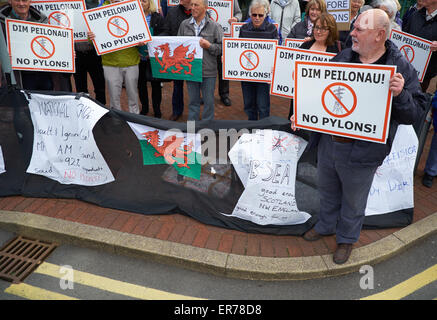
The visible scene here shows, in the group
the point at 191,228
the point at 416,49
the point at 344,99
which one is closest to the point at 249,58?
the point at 416,49

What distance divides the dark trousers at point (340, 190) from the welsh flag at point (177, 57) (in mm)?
2739

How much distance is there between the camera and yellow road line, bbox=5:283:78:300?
10.3 ft

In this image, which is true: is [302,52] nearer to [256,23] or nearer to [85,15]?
[256,23]

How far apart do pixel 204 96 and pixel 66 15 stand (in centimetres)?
234

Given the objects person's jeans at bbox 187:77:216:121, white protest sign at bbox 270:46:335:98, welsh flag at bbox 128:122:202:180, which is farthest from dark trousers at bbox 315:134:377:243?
person's jeans at bbox 187:77:216:121

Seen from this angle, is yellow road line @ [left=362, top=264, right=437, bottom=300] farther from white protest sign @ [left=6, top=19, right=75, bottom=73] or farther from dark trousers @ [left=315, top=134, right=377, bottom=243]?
white protest sign @ [left=6, top=19, right=75, bottom=73]

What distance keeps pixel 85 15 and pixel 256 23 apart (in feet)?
A: 7.79

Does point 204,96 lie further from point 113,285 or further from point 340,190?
point 113,285

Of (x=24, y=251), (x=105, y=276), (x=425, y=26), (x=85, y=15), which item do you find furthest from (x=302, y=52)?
(x=24, y=251)

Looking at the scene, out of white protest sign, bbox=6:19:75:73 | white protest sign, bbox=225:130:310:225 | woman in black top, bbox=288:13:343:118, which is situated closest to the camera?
white protest sign, bbox=225:130:310:225

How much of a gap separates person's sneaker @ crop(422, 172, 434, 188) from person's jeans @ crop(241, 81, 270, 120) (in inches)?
90.5

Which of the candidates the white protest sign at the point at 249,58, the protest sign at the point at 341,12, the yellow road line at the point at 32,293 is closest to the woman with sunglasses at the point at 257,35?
the white protest sign at the point at 249,58

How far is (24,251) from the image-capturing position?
3650 mm

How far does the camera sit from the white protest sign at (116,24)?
507cm
